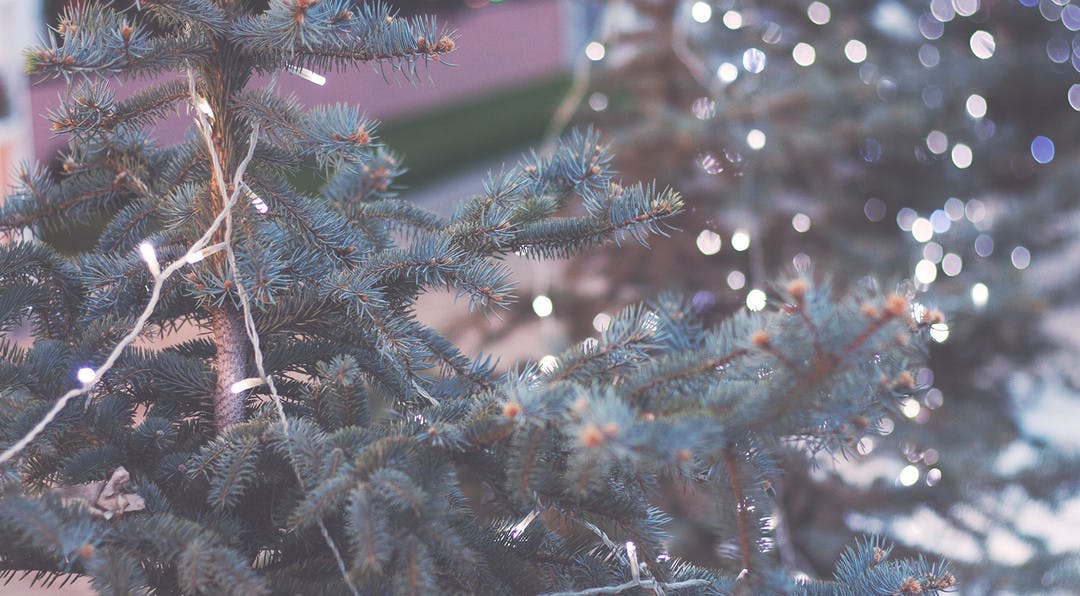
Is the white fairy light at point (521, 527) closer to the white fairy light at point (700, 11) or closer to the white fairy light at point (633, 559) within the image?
the white fairy light at point (633, 559)

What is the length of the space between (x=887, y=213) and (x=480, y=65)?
5.60 m

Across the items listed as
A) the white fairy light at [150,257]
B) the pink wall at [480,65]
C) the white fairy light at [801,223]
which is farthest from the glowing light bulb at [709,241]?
the pink wall at [480,65]

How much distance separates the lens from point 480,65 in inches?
296

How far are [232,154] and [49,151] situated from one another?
3.70 metres

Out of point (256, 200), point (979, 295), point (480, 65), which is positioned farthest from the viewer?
point (480, 65)

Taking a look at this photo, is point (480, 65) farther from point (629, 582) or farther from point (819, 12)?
point (629, 582)

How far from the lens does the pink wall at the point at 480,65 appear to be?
609 cm

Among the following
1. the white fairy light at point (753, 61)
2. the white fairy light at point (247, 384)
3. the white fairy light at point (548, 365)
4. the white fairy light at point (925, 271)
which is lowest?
the white fairy light at point (247, 384)

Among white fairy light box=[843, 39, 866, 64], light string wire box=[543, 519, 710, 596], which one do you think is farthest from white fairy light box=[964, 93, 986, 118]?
light string wire box=[543, 519, 710, 596]

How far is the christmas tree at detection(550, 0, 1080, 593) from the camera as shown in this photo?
61.2 inches

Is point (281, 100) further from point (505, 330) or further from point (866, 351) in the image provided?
point (505, 330)

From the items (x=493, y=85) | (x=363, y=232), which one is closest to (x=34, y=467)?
(x=363, y=232)

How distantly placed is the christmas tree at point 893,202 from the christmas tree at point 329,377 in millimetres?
835

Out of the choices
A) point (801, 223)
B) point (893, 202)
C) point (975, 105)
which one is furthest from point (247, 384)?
point (975, 105)
